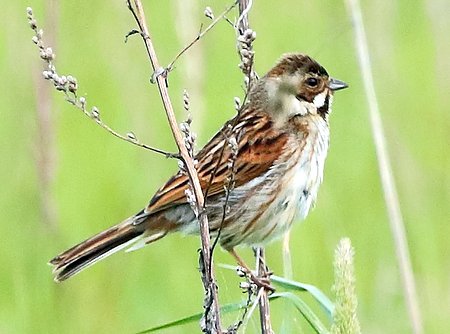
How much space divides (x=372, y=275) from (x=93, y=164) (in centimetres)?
135

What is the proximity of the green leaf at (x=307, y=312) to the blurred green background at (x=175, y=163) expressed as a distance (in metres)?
0.17

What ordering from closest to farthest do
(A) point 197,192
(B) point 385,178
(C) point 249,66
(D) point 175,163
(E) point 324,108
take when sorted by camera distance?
(C) point 249,66 < (A) point 197,192 < (B) point 385,178 < (E) point 324,108 < (D) point 175,163

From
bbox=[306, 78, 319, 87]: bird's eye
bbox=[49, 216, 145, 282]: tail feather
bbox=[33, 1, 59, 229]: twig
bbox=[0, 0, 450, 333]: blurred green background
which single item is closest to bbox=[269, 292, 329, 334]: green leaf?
bbox=[0, 0, 450, 333]: blurred green background

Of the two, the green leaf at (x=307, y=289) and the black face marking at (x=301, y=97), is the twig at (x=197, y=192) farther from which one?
the black face marking at (x=301, y=97)

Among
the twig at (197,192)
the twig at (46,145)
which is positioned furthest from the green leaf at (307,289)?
the twig at (46,145)

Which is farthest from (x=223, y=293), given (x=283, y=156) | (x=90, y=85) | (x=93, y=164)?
(x=90, y=85)

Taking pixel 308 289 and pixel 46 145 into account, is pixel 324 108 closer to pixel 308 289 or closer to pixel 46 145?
pixel 46 145

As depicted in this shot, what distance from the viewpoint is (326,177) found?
5.91 m

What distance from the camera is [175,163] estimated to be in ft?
19.2

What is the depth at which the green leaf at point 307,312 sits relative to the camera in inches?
133

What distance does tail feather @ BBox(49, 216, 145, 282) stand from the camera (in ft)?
14.5

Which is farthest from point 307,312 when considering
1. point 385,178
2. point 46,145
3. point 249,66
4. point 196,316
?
point 46,145

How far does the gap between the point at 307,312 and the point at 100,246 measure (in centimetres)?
128

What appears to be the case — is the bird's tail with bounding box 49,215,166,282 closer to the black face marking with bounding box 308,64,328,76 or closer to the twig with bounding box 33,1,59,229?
the twig with bounding box 33,1,59,229
